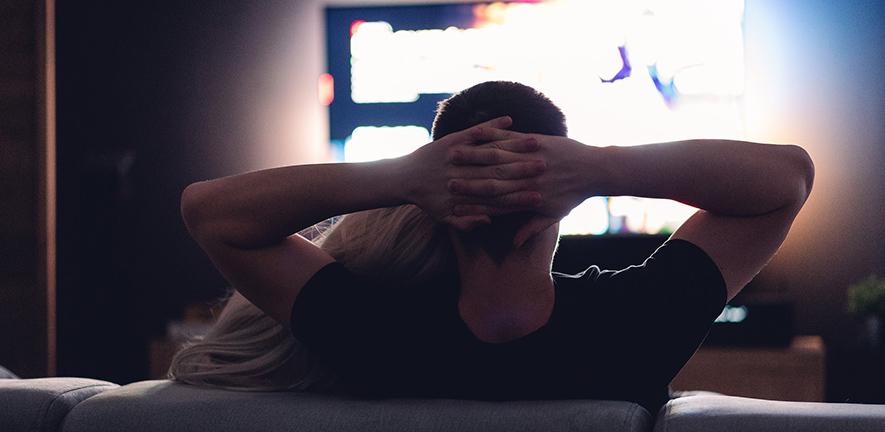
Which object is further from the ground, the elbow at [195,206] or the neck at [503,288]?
the elbow at [195,206]

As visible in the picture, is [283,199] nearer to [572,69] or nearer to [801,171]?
[801,171]

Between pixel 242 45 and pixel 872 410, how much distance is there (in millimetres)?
3964

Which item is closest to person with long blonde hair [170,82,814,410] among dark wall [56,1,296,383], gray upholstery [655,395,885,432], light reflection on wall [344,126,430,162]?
gray upholstery [655,395,885,432]

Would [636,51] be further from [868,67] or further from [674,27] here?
[868,67]

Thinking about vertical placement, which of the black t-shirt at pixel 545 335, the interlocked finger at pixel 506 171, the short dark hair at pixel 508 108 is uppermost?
the short dark hair at pixel 508 108

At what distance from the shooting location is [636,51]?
391cm

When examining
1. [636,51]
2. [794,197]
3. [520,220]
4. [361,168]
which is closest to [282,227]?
[361,168]

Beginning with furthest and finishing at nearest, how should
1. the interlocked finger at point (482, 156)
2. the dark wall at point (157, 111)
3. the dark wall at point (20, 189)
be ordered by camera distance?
the dark wall at point (157, 111) → the dark wall at point (20, 189) → the interlocked finger at point (482, 156)

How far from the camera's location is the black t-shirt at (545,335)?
1059mm

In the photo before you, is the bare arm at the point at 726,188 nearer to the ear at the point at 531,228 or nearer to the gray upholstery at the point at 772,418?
the ear at the point at 531,228

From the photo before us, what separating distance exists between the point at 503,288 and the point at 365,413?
28cm

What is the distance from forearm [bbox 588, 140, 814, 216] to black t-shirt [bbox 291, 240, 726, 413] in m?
0.06

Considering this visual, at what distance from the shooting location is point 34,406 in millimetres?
882

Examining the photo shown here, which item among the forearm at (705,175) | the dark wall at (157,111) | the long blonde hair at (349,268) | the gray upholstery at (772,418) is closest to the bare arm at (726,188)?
the forearm at (705,175)
